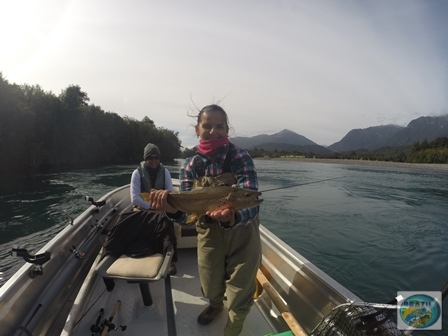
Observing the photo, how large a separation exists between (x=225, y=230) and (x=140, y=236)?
5.82 feet

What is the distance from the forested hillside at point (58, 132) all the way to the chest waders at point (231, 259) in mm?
35243

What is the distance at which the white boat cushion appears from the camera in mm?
2736

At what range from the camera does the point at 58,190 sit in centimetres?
1673

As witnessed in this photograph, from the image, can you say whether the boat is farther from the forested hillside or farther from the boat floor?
the forested hillside

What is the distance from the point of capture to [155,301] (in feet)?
10.4

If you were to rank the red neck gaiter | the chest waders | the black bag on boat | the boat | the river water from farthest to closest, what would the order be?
the river water → the black bag on boat → the red neck gaiter → the chest waders → the boat

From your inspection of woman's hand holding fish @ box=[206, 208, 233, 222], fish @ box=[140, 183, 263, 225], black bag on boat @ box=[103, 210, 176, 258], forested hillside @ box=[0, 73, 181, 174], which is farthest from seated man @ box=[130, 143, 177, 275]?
forested hillside @ box=[0, 73, 181, 174]

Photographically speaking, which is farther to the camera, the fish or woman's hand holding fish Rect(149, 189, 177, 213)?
woman's hand holding fish Rect(149, 189, 177, 213)

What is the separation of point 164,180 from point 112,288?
80.5 inches

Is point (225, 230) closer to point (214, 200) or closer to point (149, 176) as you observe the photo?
point (214, 200)

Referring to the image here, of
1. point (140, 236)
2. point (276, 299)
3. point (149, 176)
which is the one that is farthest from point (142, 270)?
point (149, 176)

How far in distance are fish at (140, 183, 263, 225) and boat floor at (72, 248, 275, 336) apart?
1.40 meters

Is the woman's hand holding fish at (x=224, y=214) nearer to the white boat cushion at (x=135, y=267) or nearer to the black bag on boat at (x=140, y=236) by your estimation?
the white boat cushion at (x=135, y=267)

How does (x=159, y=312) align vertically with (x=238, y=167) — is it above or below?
below
